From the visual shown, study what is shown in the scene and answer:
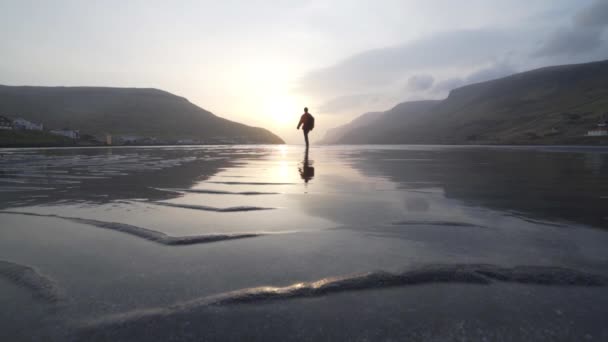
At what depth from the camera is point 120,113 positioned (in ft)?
479

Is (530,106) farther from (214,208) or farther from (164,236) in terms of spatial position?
(164,236)

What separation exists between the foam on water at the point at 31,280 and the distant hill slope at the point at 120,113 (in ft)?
435

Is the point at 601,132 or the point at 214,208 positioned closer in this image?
the point at 214,208

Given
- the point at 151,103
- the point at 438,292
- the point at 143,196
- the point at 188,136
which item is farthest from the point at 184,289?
the point at 151,103

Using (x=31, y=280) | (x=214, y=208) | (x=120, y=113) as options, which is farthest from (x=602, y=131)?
(x=120, y=113)

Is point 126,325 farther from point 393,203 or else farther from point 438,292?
point 393,203

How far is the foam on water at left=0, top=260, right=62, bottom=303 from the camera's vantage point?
183 centimetres

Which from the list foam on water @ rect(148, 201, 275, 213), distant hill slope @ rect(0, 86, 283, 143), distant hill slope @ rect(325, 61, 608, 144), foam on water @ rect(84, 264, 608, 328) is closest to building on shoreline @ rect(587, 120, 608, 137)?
distant hill slope @ rect(325, 61, 608, 144)

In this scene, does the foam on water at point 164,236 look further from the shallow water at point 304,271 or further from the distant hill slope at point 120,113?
the distant hill slope at point 120,113

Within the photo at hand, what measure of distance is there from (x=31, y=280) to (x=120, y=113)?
177 metres

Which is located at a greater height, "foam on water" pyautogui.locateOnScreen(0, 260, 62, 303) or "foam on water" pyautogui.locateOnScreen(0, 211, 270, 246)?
"foam on water" pyautogui.locateOnScreen(0, 211, 270, 246)

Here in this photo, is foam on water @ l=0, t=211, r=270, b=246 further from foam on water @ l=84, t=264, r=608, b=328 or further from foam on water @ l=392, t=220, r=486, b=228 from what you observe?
foam on water @ l=392, t=220, r=486, b=228

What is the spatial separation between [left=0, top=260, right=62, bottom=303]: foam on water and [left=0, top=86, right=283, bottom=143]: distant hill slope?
13247cm

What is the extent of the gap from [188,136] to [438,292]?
144 m
